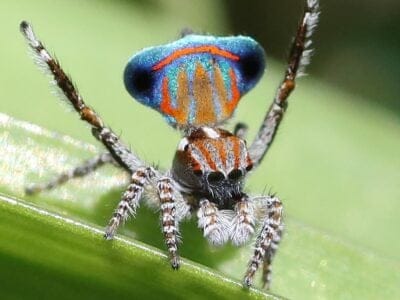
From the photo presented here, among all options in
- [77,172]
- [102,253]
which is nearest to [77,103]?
[77,172]

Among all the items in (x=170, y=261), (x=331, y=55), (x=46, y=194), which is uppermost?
(x=170, y=261)

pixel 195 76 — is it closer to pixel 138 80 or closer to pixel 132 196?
pixel 138 80

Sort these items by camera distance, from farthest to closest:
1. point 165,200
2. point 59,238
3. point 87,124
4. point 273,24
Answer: point 273,24
point 87,124
point 165,200
point 59,238

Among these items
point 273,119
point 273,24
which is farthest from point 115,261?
point 273,24

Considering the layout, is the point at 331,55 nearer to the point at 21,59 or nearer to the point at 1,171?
the point at 21,59

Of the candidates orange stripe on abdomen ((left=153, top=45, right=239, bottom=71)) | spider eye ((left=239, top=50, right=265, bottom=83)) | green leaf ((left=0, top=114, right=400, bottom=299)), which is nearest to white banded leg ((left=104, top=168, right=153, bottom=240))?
green leaf ((left=0, top=114, right=400, bottom=299))

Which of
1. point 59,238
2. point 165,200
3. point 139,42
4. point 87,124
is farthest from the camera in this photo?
point 139,42

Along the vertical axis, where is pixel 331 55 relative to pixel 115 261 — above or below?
below
